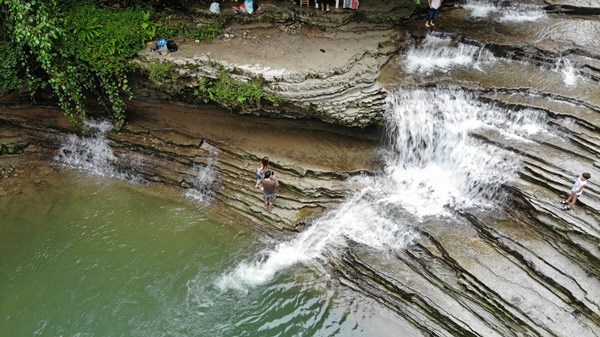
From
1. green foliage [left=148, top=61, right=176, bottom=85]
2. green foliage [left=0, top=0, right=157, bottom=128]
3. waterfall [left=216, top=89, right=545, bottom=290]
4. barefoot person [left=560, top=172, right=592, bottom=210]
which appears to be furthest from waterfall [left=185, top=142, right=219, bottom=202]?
barefoot person [left=560, top=172, right=592, bottom=210]

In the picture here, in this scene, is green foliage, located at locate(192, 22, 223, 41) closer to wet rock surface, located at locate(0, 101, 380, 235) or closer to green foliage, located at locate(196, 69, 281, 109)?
green foliage, located at locate(196, 69, 281, 109)

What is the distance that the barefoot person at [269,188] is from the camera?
898cm

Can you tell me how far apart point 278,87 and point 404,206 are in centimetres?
336

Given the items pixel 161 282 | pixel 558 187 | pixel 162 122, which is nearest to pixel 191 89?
pixel 162 122

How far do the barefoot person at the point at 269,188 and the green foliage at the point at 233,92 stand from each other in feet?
4.90

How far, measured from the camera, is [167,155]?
10.7m

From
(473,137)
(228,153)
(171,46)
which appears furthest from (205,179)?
(473,137)

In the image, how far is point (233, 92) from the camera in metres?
9.52

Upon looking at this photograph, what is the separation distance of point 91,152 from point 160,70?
9.84 feet

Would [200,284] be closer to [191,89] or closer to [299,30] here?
[191,89]

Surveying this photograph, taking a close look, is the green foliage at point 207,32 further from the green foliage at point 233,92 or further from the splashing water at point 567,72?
the splashing water at point 567,72

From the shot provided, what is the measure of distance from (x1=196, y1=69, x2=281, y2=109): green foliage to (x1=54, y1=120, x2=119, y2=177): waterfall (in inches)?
117

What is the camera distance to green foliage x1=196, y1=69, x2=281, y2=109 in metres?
9.40

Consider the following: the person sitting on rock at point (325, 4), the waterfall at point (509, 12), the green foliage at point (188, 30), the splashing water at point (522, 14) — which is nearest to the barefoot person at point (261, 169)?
the green foliage at point (188, 30)
